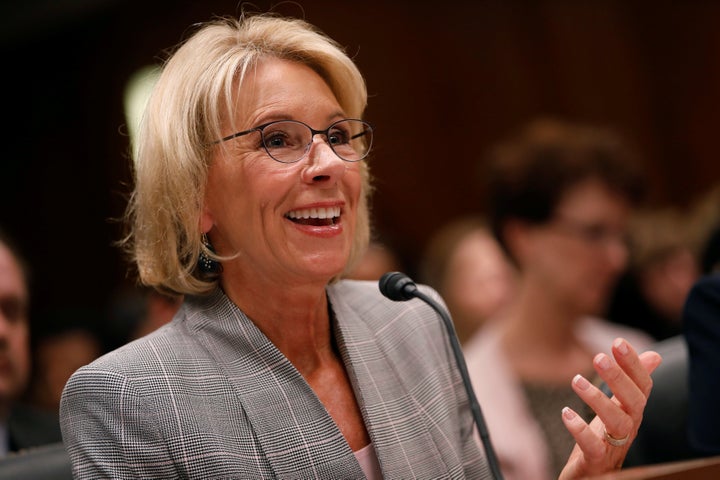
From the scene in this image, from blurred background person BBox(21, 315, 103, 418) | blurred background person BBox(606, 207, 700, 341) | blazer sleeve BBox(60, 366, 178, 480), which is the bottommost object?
blurred background person BBox(21, 315, 103, 418)

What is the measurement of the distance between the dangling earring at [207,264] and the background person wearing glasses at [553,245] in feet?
4.41

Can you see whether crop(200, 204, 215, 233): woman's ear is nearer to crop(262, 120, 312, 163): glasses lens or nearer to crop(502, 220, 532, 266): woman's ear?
crop(262, 120, 312, 163): glasses lens

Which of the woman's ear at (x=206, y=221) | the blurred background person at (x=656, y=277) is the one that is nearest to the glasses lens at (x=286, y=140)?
the woman's ear at (x=206, y=221)

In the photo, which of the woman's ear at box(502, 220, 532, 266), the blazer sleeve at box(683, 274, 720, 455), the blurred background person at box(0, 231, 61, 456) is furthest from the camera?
the woman's ear at box(502, 220, 532, 266)

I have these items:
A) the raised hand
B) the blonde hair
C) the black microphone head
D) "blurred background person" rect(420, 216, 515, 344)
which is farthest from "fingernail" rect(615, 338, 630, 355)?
"blurred background person" rect(420, 216, 515, 344)

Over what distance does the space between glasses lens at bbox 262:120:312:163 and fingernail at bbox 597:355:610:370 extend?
25.6 inches

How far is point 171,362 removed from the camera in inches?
64.0

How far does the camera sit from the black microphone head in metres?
1.65

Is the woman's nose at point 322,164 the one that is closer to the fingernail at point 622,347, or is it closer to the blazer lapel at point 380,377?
the blazer lapel at point 380,377

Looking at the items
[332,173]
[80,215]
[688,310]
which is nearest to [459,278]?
[688,310]

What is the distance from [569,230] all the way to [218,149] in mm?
Result: 1640

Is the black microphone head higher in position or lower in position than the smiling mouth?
lower

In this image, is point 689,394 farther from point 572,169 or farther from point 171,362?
point 171,362

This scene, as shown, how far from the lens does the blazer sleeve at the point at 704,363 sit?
209 centimetres
